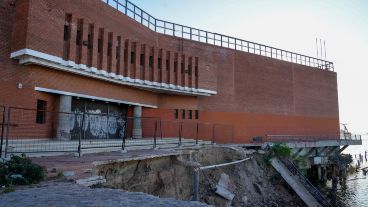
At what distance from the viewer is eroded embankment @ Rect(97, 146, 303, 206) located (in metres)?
10.6

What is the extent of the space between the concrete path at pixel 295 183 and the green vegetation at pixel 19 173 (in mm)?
14842

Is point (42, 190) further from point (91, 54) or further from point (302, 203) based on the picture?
point (302, 203)

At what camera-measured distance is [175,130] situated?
23766 millimetres

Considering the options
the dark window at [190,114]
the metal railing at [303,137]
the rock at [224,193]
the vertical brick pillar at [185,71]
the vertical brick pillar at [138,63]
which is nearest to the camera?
the rock at [224,193]

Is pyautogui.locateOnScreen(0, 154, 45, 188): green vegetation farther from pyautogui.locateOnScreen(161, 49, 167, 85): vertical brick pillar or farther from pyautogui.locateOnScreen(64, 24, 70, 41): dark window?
pyautogui.locateOnScreen(161, 49, 167, 85): vertical brick pillar

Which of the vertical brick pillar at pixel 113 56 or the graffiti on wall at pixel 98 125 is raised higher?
the vertical brick pillar at pixel 113 56

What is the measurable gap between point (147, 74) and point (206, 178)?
10.2m

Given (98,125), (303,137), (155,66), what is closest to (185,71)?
(155,66)

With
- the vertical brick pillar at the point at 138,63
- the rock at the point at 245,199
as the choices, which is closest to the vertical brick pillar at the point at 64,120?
the vertical brick pillar at the point at 138,63

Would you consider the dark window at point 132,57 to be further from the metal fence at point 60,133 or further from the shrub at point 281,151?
the shrub at point 281,151

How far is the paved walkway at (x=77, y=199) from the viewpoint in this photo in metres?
5.02

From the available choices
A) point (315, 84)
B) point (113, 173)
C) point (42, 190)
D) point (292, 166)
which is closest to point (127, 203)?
point (42, 190)

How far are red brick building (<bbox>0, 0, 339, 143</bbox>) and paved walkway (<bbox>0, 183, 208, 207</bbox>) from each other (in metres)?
9.30

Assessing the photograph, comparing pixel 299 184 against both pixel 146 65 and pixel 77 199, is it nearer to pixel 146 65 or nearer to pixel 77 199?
pixel 146 65
